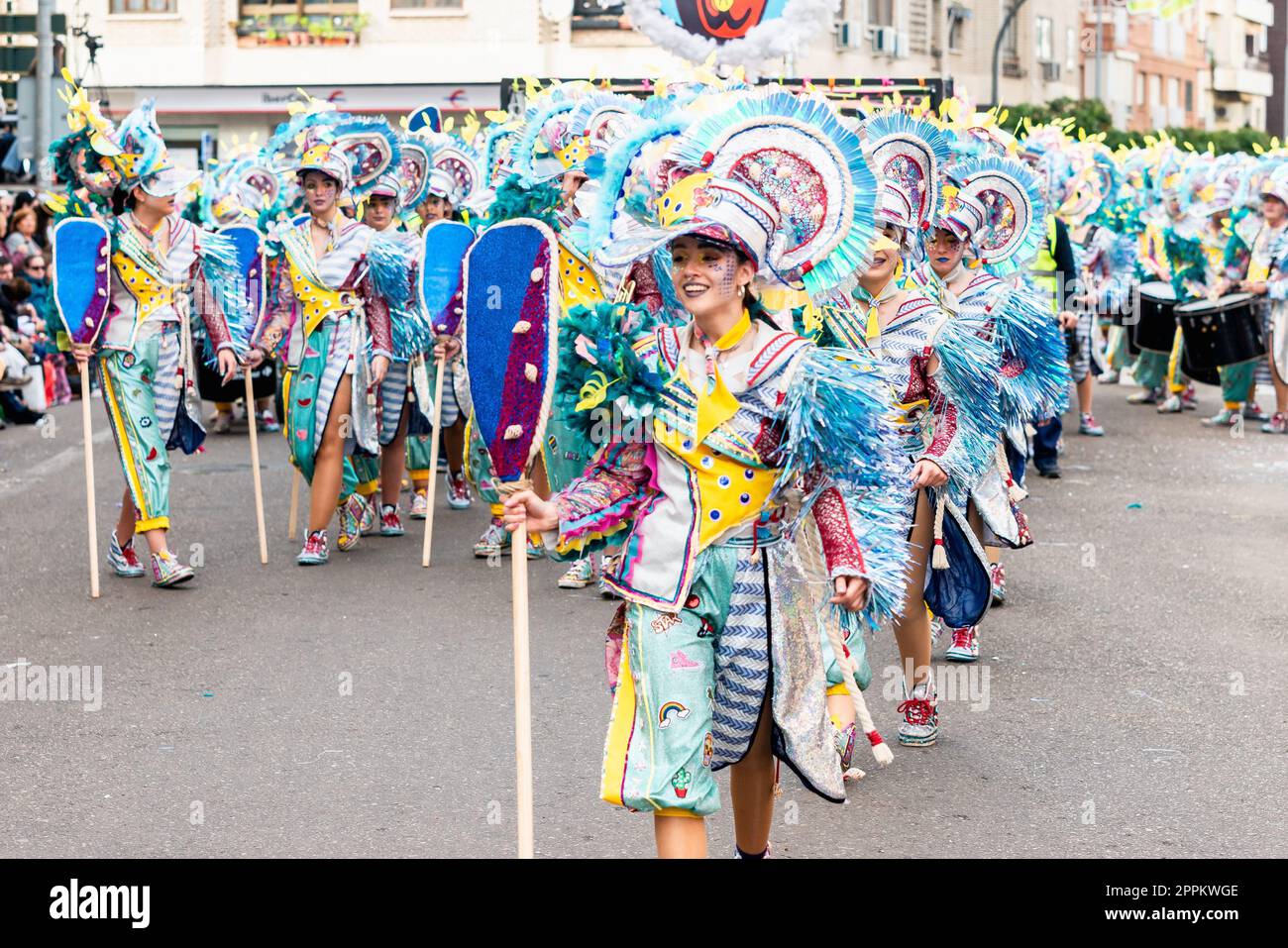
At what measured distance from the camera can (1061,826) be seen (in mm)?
5660

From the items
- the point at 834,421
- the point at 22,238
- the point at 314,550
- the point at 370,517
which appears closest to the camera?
the point at 834,421

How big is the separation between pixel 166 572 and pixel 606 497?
534cm

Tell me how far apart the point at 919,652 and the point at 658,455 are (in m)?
2.37

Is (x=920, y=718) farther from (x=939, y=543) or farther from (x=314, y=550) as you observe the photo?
(x=314, y=550)

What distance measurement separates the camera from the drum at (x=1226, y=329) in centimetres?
1634

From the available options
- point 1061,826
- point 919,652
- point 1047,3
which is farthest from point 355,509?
point 1047,3

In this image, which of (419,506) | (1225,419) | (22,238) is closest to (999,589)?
(419,506)

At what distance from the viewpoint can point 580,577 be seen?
31.4 feet

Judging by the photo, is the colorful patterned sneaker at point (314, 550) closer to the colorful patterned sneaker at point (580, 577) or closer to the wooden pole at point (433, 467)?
the wooden pole at point (433, 467)

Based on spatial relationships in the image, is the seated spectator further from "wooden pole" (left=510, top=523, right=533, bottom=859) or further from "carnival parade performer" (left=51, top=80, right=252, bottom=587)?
"wooden pole" (left=510, top=523, right=533, bottom=859)

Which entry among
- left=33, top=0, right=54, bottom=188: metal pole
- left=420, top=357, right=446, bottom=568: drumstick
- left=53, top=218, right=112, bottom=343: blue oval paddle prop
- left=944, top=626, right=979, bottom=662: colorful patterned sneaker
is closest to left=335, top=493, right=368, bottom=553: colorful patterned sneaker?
left=420, top=357, right=446, bottom=568: drumstick

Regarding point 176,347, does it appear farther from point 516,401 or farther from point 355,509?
point 516,401

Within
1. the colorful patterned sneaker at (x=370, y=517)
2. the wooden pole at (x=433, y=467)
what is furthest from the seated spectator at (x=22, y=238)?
the colorful patterned sneaker at (x=370, y=517)

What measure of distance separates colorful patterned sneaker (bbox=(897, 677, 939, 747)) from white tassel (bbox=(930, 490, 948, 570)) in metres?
0.47
